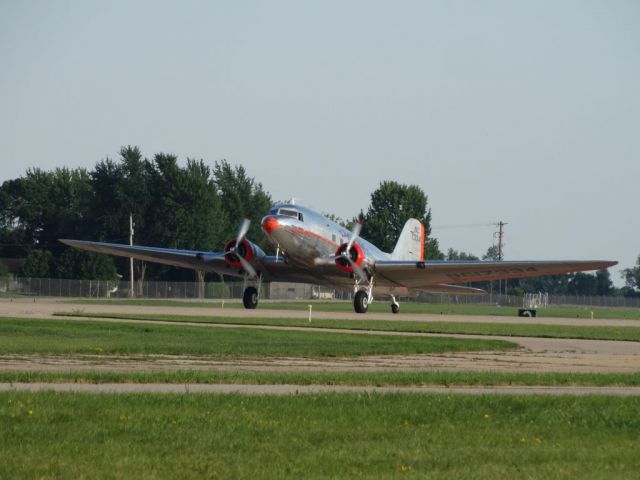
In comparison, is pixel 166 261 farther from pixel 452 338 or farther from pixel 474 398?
pixel 474 398

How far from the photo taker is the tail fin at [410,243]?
73000 mm

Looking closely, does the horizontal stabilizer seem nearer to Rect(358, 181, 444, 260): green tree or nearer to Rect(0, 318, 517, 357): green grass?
Rect(0, 318, 517, 357): green grass

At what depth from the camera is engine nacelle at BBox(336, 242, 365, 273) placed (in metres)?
58.6

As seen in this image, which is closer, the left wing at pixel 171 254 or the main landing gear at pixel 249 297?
the main landing gear at pixel 249 297

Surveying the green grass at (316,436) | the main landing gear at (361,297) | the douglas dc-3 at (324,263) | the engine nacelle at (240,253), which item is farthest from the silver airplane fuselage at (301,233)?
the green grass at (316,436)

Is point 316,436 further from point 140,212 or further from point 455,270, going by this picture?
point 140,212

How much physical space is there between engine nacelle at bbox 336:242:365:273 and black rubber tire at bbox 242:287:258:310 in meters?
5.80

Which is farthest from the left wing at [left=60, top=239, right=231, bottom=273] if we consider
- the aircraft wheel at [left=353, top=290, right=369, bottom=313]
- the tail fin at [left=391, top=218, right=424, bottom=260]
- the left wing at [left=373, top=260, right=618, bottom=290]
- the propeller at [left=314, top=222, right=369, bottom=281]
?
the tail fin at [left=391, top=218, right=424, bottom=260]

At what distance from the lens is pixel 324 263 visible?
58625mm

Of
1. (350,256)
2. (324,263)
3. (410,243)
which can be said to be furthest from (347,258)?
(410,243)

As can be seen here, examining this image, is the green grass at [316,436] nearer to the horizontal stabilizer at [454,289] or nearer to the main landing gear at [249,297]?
the main landing gear at [249,297]

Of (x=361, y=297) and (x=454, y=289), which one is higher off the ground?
(x=454, y=289)

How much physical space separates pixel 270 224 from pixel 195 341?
22354mm

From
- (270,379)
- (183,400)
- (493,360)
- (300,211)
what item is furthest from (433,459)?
(300,211)
